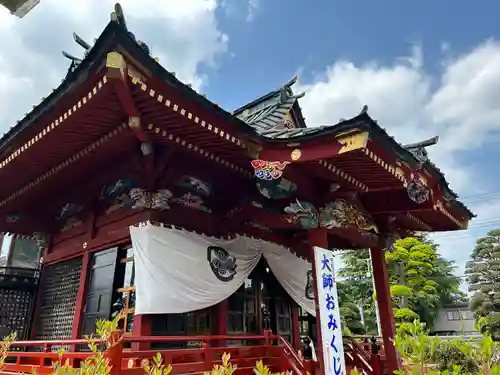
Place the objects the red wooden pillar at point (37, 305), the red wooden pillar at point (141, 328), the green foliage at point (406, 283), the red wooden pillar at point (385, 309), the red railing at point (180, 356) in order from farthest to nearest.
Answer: the green foliage at point (406, 283), the red wooden pillar at point (37, 305), the red wooden pillar at point (385, 309), the red wooden pillar at point (141, 328), the red railing at point (180, 356)

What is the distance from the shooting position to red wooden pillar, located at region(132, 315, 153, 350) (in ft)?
16.9

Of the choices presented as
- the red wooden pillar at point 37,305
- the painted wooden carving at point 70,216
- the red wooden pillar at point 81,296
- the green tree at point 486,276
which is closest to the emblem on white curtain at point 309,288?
the red wooden pillar at point 81,296

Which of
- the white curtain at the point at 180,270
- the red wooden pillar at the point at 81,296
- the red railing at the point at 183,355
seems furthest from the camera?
the red wooden pillar at the point at 81,296

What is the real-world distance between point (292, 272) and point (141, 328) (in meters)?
3.36

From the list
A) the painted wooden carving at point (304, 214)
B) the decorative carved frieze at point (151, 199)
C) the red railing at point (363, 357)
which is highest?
the decorative carved frieze at point (151, 199)

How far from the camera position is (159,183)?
579 centimetres

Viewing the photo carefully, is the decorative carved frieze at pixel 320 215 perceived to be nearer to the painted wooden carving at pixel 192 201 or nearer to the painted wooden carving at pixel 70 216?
the painted wooden carving at pixel 192 201

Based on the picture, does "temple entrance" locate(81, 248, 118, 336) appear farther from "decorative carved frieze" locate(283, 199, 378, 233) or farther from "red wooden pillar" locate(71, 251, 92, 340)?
"decorative carved frieze" locate(283, 199, 378, 233)

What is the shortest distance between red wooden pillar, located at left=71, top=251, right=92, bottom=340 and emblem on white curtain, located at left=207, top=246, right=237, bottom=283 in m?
2.24

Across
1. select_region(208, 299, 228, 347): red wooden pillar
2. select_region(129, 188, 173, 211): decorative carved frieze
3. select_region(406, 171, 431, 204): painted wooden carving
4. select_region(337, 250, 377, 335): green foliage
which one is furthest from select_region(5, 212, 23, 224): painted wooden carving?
select_region(337, 250, 377, 335): green foliage

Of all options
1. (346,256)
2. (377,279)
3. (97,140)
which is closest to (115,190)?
(97,140)

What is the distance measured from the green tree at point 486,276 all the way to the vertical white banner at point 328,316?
19.2 m

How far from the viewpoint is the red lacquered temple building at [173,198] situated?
164 inches

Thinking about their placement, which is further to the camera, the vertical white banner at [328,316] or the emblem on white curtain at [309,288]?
the emblem on white curtain at [309,288]
